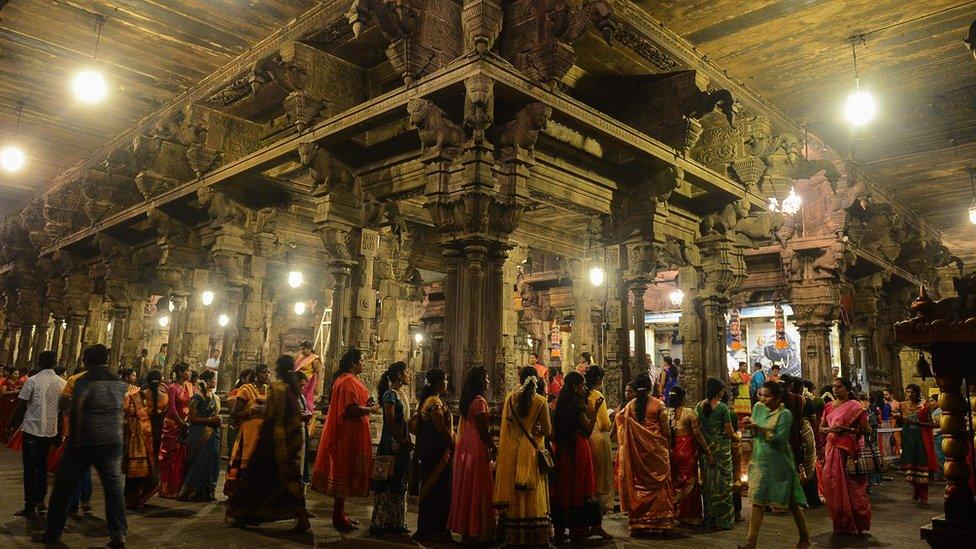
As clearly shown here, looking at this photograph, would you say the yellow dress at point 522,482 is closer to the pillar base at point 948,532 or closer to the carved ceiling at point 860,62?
the pillar base at point 948,532

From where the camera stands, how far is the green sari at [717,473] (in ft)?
21.1

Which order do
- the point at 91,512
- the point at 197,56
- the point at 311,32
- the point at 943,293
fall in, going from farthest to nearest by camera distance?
the point at 943,293, the point at 197,56, the point at 311,32, the point at 91,512

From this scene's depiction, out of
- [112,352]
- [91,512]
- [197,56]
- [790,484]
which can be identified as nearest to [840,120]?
[790,484]

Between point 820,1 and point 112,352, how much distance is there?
15969mm

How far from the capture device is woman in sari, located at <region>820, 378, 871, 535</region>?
6.33m

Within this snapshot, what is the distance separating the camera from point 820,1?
7.71 metres

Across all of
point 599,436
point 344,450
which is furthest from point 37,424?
point 599,436

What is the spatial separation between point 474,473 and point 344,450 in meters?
1.43

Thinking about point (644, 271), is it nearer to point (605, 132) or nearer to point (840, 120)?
point (605, 132)

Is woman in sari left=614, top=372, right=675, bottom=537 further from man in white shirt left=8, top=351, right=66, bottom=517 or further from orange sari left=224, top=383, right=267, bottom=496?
man in white shirt left=8, top=351, right=66, bottom=517

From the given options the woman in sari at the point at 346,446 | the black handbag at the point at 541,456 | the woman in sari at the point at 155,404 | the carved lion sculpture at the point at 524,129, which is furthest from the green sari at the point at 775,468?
the woman in sari at the point at 155,404

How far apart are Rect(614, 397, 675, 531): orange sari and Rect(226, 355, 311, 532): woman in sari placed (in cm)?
314

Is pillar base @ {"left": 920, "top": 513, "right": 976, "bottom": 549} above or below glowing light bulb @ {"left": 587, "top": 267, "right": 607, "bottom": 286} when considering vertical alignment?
below

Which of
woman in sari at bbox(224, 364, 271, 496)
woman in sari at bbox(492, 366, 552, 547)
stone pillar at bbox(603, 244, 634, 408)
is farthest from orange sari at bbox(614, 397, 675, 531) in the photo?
woman in sari at bbox(224, 364, 271, 496)
